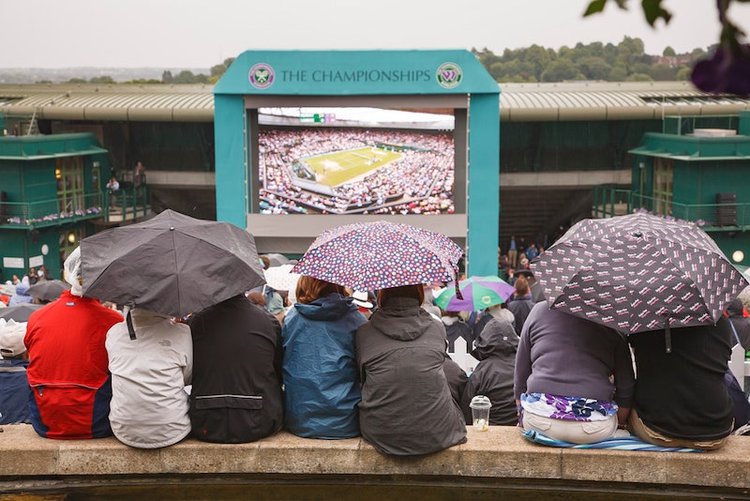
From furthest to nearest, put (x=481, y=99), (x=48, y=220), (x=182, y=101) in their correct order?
(x=182, y=101), (x=48, y=220), (x=481, y=99)

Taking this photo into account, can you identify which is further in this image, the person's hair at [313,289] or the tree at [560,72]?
the tree at [560,72]

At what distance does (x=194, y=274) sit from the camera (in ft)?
14.5

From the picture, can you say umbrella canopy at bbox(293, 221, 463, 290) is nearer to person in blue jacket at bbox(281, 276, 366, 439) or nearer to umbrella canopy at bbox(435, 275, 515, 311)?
person in blue jacket at bbox(281, 276, 366, 439)

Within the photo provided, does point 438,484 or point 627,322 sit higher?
point 627,322

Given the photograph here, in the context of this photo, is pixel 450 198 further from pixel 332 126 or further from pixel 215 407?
pixel 215 407

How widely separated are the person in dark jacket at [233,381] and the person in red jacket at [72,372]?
0.43 metres

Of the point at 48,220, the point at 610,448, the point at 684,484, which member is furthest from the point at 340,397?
the point at 48,220

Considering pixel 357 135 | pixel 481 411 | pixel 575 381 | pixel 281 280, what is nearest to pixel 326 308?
pixel 481 411

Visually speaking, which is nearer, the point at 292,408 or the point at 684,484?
the point at 684,484

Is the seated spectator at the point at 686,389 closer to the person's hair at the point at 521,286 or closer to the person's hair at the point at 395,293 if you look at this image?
the person's hair at the point at 395,293

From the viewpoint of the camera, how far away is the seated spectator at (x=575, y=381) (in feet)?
14.2

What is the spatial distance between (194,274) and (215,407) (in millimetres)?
592

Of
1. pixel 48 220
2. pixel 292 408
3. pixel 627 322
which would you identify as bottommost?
pixel 48 220

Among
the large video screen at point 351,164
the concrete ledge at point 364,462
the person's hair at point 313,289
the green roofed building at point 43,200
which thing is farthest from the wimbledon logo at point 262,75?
the concrete ledge at point 364,462
